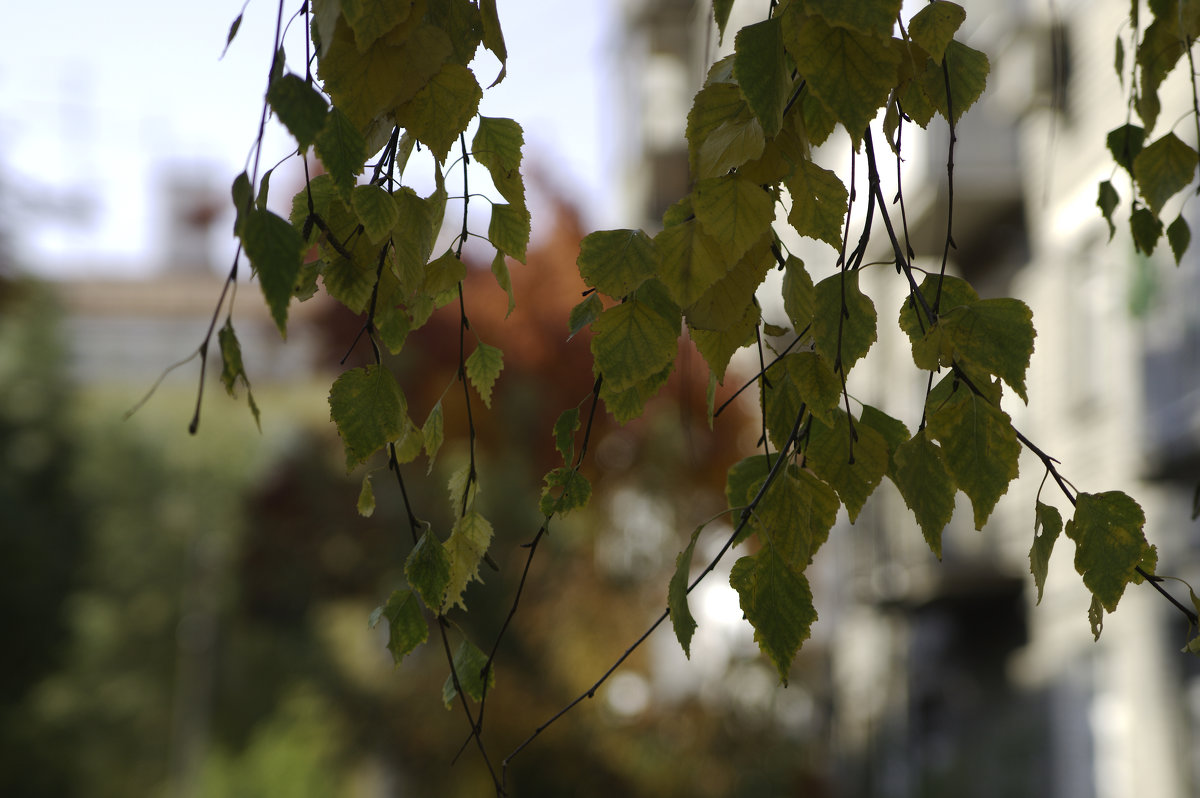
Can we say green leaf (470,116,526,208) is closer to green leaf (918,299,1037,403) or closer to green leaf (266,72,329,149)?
green leaf (266,72,329,149)

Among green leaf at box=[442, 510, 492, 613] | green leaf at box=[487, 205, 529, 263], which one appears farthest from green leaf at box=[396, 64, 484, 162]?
green leaf at box=[442, 510, 492, 613]

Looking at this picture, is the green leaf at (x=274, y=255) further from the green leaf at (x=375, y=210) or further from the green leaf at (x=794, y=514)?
the green leaf at (x=794, y=514)

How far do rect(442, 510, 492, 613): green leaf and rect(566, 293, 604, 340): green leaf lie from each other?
235 millimetres

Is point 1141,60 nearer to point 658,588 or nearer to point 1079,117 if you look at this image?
Result: point 1079,117

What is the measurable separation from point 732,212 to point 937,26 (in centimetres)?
28

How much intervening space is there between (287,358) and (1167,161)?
132 ft

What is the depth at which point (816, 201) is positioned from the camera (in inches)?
47.4

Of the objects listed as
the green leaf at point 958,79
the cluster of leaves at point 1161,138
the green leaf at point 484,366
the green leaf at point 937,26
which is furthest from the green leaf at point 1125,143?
the green leaf at point 484,366

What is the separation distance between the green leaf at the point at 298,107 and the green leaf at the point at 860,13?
1.21 feet

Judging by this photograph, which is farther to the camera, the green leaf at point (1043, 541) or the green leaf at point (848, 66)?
the green leaf at point (1043, 541)

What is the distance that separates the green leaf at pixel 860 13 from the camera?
1.02 m

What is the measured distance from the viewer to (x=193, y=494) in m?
35.1

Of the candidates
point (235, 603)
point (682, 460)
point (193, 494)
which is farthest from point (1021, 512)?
point (193, 494)

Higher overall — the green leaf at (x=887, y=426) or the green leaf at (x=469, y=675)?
the green leaf at (x=887, y=426)
